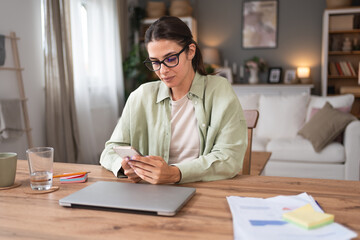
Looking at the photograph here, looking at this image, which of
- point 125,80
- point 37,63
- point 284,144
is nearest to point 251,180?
point 284,144

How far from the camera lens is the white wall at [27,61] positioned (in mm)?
2996

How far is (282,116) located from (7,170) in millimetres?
3199

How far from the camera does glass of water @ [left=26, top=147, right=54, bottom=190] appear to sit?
37.6 inches

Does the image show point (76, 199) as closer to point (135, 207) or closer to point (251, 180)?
point (135, 207)

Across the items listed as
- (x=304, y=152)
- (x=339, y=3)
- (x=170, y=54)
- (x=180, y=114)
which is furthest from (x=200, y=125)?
(x=339, y=3)

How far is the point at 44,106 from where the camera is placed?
3.53 meters

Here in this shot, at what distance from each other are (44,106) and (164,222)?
314 cm

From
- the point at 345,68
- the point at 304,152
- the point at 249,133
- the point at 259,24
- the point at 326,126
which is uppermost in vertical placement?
the point at 259,24

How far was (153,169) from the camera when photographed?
0.96 meters

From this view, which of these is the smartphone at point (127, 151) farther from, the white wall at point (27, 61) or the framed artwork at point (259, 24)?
the framed artwork at point (259, 24)

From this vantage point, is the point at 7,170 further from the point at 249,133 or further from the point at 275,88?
the point at 275,88

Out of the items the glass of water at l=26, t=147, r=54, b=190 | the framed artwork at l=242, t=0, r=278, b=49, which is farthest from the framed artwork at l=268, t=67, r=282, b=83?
the glass of water at l=26, t=147, r=54, b=190

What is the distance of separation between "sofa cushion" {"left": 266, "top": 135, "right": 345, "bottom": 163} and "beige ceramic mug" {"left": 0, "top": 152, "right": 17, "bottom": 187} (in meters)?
2.67

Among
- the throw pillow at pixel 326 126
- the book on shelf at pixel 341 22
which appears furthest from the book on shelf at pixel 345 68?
the throw pillow at pixel 326 126
